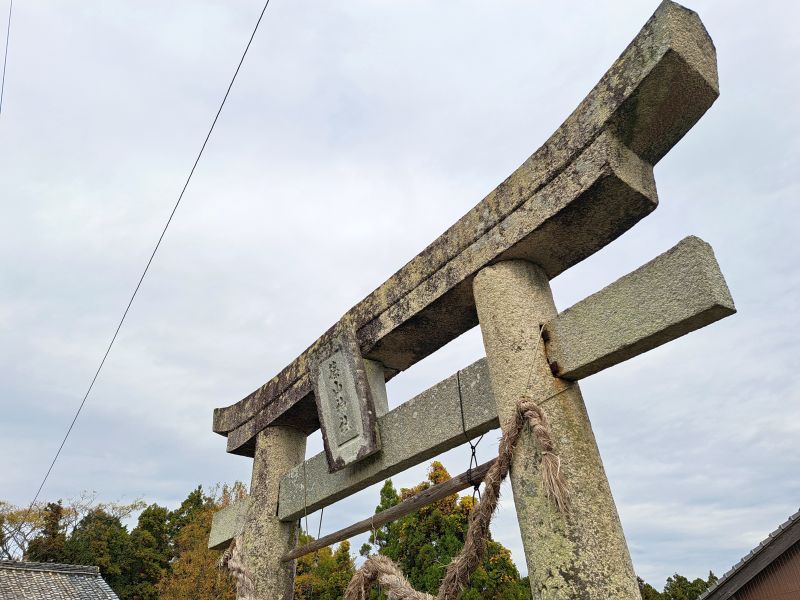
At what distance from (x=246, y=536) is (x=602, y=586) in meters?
3.16

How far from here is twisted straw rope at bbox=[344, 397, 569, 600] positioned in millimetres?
2330

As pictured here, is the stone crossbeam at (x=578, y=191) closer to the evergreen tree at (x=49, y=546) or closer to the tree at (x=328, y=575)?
the tree at (x=328, y=575)

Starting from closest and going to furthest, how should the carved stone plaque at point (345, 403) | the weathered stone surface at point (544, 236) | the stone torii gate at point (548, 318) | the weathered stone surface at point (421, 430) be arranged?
the stone torii gate at point (548, 318)
the weathered stone surface at point (544, 236)
the weathered stone surface at point (421, 430)
the carved stone plaque at point (345, 403)

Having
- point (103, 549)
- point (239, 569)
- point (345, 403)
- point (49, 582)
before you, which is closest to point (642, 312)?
point (345, 403)

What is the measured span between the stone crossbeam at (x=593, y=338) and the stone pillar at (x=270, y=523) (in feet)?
3.38

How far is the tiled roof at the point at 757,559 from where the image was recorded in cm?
584

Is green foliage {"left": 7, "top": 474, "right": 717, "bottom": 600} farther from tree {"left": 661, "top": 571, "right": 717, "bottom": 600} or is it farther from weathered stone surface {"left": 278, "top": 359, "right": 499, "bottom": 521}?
weathered stone surface {"left": 278, "top": 359, "right": 499, "bottom": 521}

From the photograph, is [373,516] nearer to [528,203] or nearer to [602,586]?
[602,586]

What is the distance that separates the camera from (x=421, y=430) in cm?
325

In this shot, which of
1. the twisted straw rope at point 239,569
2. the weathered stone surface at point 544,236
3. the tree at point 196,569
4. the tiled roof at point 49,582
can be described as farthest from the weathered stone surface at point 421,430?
the tiled roof at point 49,582

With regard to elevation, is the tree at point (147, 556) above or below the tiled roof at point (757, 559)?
above

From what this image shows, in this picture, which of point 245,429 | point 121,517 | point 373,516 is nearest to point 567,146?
point 373,516

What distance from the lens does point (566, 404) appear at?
2537 millimetres

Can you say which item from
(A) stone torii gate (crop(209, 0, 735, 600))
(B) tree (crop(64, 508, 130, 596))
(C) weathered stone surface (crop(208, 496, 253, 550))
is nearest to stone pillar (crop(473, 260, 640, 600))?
(A) stone torii gate (crop(209, 0, 735, 600))
